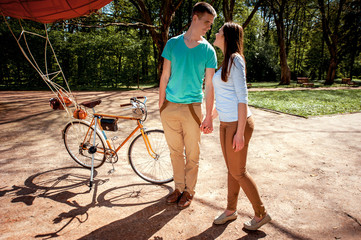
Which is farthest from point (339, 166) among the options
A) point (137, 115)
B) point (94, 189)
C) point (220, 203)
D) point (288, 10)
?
point (288, 10)

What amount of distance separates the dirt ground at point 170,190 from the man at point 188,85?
50 centimetres

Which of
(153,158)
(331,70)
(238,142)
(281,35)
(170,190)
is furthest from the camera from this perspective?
(331,70)

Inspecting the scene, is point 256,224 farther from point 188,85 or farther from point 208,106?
point 188,85

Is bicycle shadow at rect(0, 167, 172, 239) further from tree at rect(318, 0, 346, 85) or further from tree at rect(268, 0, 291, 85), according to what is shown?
tree at rect(318, 0, 346, 85)

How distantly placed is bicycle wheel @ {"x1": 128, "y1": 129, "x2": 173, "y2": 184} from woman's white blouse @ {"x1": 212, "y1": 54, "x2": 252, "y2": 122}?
1295 mm

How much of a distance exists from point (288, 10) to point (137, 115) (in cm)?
3262

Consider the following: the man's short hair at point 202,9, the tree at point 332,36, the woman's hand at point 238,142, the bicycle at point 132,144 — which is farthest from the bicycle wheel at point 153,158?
the tree at point 332,36

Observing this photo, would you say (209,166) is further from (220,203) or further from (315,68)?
(315,68)

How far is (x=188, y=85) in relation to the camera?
2602mm

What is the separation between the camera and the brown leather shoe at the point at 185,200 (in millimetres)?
2794

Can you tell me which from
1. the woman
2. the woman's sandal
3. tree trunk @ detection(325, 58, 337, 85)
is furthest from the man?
tree trunk @ detection(325, 58, 337, 85)

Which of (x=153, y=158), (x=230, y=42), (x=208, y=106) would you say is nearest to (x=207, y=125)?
(x=208, y=106)

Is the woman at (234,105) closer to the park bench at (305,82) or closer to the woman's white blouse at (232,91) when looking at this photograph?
the woman's white blouse at (232,91)

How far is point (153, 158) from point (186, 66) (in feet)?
5.26
